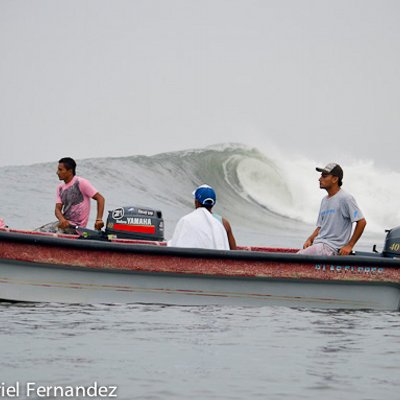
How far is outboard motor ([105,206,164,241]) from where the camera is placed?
31.2 feet

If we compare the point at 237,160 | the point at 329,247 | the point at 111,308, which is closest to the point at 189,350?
the point at 111,308

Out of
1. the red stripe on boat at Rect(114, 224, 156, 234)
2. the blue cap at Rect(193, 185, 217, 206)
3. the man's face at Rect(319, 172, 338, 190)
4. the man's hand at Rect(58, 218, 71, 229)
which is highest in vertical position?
the man's face at Rect(319, 172, 338, 190)

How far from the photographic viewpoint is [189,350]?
6840 mm

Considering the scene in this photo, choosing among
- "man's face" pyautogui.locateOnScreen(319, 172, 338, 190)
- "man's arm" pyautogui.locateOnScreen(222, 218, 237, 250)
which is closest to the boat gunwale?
"man's arm" pyautogui.locateOnScreen(222, 218, 237, 250)

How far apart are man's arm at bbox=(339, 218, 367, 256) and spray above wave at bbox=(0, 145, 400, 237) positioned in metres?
15.3

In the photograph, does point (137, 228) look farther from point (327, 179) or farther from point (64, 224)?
point (327, 179)

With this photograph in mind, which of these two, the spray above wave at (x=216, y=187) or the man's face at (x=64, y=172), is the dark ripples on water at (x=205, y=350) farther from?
the spray above wave at (x=216, y=187)

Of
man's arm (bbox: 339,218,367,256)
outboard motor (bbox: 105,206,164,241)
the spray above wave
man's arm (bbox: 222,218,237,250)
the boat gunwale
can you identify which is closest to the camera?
the boat gunwale

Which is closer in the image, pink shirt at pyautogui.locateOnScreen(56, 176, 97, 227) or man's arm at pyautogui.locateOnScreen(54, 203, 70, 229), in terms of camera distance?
man's arm at pyautogui.locateOnScreen(54, 203, 70, 229)

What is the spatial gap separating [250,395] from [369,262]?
146 inches

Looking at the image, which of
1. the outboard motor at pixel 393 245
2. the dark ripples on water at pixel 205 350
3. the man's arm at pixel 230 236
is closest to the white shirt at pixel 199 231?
the man's arm at pixel 230 236

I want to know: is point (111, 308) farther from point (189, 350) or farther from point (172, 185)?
point (172, 185)

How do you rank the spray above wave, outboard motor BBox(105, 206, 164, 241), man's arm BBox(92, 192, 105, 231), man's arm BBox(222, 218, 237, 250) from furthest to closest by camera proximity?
1. the spray above wave
2. outboard motor BBox(105, 206, 164, 241)
3. man's arm BBox(92, 192, 105, 231)
4. man's arm BBox(222, 218, 237, 250)

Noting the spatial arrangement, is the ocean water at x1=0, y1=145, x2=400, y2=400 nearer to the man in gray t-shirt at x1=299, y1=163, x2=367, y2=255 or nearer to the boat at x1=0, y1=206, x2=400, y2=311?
the boat at x1=0, y1=206, x2=400, y2=311
